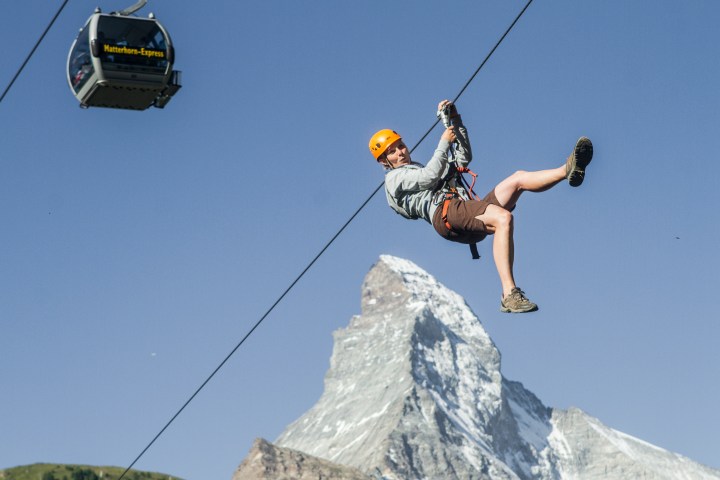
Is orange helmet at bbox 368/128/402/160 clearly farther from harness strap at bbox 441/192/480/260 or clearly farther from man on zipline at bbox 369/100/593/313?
harness strap at bbox 441/192/480/260

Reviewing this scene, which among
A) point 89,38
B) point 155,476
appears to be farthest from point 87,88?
point 155,476

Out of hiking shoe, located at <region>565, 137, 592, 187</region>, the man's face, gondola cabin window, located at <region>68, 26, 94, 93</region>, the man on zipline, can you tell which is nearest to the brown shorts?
the man on zipline

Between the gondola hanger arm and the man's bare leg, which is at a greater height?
the man's bare leg

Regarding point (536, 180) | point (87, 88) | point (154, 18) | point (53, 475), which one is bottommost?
point (53, 475)

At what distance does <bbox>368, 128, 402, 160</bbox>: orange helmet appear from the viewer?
2120 cm

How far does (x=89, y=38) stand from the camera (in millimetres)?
24922

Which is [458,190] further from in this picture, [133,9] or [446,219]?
[133,9]

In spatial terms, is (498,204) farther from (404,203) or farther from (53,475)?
(53,475)

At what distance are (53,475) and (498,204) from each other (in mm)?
165840

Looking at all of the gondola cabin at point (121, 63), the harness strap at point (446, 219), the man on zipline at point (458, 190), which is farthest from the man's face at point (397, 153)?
the gondola cabin at point (121, 63)

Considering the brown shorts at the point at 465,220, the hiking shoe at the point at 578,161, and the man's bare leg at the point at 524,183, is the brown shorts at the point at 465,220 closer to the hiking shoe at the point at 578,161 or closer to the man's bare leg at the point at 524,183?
the man's bare leg at the point at 524,183

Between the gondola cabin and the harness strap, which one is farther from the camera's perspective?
the gondola cabin

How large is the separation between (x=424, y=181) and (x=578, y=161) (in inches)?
94.2

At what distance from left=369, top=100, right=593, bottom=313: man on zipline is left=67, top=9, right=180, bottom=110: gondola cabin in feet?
18.8
